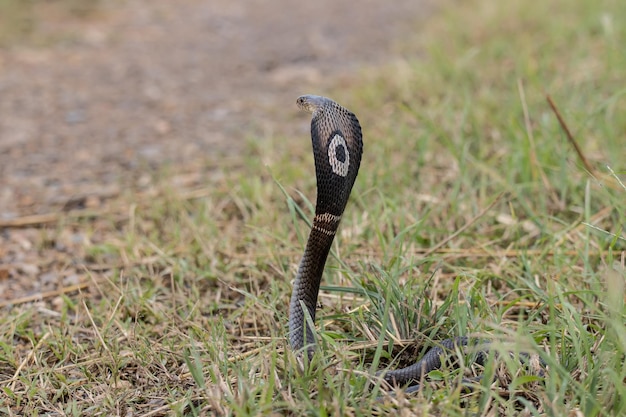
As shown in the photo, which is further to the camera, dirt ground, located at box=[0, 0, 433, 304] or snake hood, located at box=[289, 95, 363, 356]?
dirt ground, located at box=[0, 0, 433, 304]

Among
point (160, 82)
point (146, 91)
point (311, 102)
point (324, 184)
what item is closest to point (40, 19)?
point (160, 82)

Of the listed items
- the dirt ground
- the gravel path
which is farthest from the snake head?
the gravel path

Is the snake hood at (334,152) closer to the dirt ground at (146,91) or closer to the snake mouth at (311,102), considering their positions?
the snake mouth at (311,102)

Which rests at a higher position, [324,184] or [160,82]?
[324,184]

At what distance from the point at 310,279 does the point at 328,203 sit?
29 cm

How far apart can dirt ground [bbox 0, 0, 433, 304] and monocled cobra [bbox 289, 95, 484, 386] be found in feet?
4.61

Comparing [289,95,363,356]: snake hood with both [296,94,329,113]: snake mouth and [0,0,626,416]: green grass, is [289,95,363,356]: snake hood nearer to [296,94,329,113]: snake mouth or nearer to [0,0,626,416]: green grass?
[296,94,329,113]: snake mouth

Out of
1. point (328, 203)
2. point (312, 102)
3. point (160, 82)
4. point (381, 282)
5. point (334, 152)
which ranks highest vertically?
point (312, 102)

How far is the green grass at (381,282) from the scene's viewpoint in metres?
1.98

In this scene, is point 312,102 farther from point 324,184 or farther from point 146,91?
point 146,91

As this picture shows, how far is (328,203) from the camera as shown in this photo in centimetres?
211

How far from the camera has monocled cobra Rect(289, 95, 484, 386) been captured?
201cm

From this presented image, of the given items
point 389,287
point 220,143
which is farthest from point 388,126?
point 389,287

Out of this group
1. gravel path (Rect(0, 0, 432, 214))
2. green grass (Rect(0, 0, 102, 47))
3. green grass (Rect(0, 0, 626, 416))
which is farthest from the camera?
green grass (Rect(0, 0, 102, 47))
